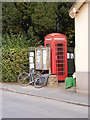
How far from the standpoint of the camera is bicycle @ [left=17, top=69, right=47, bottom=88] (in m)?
16.5

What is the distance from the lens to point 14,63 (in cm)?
1823

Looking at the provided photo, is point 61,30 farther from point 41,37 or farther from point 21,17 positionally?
point 21,17

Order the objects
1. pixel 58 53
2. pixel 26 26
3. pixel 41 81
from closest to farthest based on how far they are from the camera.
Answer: pixel 41 81 < pixel 58 53 < pixel 26 26

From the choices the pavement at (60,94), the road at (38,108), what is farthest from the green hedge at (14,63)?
the road at (38,108)

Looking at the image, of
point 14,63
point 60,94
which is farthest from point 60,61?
point 60,94

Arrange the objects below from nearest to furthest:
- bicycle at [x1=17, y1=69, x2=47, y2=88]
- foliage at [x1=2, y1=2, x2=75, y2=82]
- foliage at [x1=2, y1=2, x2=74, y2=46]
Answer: bicycle at [x1=17, y1=69, x2=47, y2=88], foliage at [x1=2, y1=2, x2=75, y2=82], foliage at [x1=2, y1=2, x2=74, y2=46]

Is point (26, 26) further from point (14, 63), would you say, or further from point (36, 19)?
point (14, 63)

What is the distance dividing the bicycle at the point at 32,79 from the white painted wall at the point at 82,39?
9.66 feet

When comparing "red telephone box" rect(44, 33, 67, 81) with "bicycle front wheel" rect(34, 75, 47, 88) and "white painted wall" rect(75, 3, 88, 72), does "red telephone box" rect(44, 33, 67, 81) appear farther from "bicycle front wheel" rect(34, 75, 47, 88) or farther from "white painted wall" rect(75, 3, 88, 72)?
"white painted wall" rect(75, 3, 88, 72)

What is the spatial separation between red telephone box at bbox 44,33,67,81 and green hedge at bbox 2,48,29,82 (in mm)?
1625

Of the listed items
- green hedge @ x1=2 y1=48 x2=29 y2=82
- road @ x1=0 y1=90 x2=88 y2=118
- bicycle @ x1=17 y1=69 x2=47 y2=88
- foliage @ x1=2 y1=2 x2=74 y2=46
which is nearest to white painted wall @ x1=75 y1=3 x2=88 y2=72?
road @ x1=0 y1=90 x2=88 y2=118

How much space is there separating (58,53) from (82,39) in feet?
12.7

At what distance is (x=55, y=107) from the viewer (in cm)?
1070

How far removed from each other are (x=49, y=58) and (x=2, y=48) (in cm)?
327
